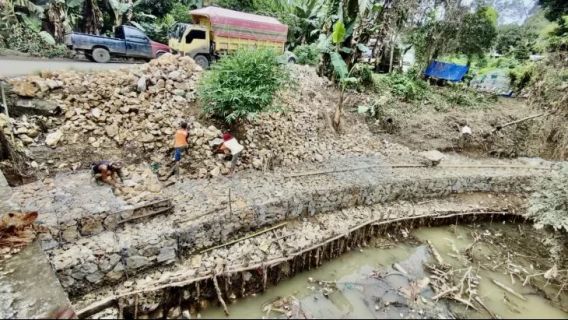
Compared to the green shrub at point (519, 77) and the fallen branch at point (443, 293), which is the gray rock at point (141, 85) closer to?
the fallen branch at point (443, 293)

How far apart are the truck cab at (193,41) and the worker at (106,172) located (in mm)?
6309

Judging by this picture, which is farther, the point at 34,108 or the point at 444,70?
the point at 444,70

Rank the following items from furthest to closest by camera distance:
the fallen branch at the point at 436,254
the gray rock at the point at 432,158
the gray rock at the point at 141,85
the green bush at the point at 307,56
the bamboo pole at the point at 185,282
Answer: the green bush at the point at 307,56 → the gray rock at the point at 432,158 → the gray rock at the point at 141,85 → the fallen branch at the point at 436,254 → the bamboo pole at the point at 185,282

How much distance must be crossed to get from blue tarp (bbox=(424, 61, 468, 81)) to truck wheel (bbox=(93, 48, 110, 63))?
1460 centimetres

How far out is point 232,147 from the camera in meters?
7.44

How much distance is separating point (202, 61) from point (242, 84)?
4938 mm

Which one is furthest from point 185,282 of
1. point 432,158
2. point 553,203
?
point 432,158

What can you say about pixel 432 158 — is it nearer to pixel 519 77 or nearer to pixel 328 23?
pixel 328 23

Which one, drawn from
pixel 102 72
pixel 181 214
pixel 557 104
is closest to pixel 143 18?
pixel 102 72

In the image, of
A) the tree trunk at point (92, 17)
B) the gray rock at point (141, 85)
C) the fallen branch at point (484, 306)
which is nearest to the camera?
the fallen branch at point (484, 306)

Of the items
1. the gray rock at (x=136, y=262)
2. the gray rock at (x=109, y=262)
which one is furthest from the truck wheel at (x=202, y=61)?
the gray rock at (x=109, y=262)

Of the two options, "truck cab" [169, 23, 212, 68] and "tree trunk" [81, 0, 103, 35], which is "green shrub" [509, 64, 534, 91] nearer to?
"truck cab" [169, 23, 212, 68]

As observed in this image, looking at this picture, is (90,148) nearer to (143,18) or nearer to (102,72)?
(102,72)

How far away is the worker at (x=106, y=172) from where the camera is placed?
6.38 m
